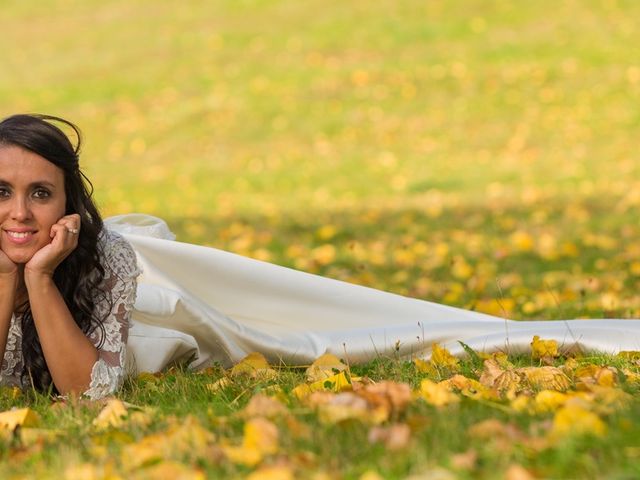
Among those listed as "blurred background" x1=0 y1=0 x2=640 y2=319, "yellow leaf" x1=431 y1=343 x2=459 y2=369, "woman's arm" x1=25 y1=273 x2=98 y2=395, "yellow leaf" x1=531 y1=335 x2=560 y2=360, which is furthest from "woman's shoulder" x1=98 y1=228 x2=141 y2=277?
"blurred background" x1=0 y1=0 x2=640 y2=319

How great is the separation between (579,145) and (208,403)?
10008 mm

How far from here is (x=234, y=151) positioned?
13797 millimetres

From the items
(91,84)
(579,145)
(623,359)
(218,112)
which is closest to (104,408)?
(623,359)

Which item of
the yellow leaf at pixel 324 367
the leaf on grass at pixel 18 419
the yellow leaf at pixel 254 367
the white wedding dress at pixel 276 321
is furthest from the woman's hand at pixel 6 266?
the yellow leaf at pixel 324 367

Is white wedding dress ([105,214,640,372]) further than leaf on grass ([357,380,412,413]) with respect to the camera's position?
Yes

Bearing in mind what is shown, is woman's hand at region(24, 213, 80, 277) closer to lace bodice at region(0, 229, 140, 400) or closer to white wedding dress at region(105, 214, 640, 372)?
lace bodice at region(0, 229, 140, 400)

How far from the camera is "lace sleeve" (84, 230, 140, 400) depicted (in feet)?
11.2

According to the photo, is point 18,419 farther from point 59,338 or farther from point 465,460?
point 465,460

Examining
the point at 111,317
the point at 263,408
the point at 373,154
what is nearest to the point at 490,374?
the point at 263,408

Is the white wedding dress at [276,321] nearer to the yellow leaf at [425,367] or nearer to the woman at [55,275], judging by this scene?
the yellow leaf at [425,367]

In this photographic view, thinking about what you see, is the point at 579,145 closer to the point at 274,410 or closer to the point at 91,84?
the point at 91,84

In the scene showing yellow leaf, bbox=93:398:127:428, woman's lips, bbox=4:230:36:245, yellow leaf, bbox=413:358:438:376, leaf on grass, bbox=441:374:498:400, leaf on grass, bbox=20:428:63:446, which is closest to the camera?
leaf on grass, bbox=20:428:63:446

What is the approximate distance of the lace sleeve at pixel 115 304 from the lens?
11.2 feet

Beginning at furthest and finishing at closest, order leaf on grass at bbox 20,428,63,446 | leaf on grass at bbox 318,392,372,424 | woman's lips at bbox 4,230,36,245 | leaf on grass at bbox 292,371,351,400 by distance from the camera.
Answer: woman's lips at bbox 4,230,36,245 → leaf on grass at bbox 292,371,351,400 → leaf on grass at bbox 20,428,63,446 → leaf on grass at bbox 318,392,372,424
